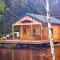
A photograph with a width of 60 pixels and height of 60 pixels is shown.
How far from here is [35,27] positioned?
12484 millimetres

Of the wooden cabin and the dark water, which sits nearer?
the dark water

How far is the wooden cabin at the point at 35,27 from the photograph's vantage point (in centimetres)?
1205

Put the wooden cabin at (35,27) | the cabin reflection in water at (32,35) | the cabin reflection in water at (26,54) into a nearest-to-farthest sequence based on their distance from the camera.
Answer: the cabin reflection in water at (26,54)
the cabin reflection in water at (32,35)
the wooden cabin at (35,27)

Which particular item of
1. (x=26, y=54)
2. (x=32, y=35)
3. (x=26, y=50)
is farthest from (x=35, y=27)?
(x=26, y=54)

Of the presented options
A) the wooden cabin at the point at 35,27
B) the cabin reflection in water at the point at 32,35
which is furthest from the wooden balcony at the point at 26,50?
the wooden cabin at the point at 35,27

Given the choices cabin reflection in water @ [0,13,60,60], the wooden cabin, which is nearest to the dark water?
cabin reflection in water @ [0,13,60,60]

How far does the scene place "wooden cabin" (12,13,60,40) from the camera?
1205cm

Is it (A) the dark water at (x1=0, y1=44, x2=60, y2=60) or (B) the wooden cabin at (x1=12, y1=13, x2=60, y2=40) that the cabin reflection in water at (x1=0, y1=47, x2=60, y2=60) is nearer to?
(A) the dark water at (x1=0, y1=44, x2=60, y2=60)

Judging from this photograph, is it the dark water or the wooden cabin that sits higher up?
the wooden cabin

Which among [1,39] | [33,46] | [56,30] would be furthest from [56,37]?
[1,39]

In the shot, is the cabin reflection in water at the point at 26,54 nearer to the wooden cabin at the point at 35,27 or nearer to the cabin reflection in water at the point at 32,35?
the cabin reflection in water at the point at 32,35

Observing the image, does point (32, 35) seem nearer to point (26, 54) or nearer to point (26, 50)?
point (26, 50)

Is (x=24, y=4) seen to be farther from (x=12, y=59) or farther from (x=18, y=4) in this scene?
(x=12, y=59)

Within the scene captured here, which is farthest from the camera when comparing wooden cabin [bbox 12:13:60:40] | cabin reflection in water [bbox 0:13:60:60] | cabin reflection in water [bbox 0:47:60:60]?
wooden cabin [bbox 12:13:60:40]
